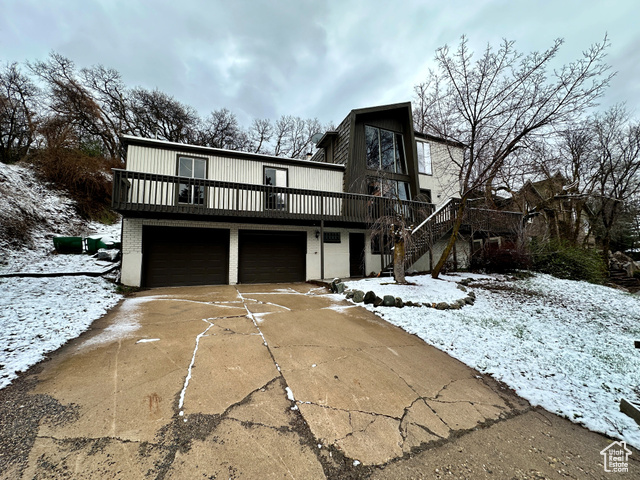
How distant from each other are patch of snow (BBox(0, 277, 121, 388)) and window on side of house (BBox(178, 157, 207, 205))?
11.0 ft

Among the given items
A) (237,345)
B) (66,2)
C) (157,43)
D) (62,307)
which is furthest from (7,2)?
(237,345)

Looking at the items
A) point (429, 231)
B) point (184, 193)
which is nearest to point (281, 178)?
point (184, 193)

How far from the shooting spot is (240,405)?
203 centimetres

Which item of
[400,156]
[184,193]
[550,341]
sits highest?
[400,156]

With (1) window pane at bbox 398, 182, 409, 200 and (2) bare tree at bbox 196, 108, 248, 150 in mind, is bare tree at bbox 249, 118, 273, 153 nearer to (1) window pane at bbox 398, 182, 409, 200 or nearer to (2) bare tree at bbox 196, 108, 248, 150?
(2) bare tree at bbox 196, 108, 248, 150

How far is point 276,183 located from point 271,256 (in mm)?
3040

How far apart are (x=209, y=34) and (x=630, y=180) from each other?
67.5 ft

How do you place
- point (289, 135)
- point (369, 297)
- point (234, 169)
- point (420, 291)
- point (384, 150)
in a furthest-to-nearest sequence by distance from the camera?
point (289, 135) → point (384, 150) → point (234, 169) → point (420, 291) → point (369, 297)

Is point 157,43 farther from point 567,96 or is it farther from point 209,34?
point 567,96

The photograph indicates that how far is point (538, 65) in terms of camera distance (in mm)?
6383

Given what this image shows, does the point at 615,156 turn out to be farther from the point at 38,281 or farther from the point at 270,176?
the point at 38,281

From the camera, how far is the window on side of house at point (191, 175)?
26.6ft

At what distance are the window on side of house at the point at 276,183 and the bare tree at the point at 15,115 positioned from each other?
14.5 metres

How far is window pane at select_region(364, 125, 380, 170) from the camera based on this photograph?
37.7ft
